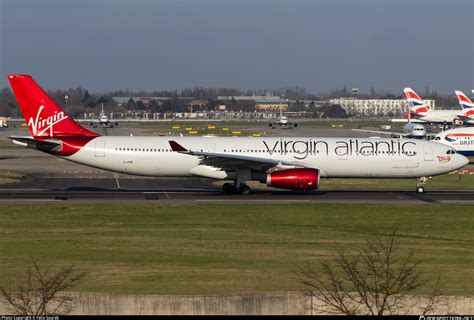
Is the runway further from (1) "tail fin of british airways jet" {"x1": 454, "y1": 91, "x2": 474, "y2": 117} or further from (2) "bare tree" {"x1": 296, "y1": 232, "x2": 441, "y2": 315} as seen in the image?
(1) "tail fin of british airways jet" {"x1": 454, "y1": 91, "x2": 474, "y2": 117}

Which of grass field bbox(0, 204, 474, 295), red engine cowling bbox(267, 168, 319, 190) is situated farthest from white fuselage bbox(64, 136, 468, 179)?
grass field bbox(0, 204, 474, 295)

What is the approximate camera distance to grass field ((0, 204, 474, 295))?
26.4 m

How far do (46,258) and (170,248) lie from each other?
492cm

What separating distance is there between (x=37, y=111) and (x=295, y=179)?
15900 millimetres

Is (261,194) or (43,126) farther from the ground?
(43,126)

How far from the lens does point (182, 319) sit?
19141 mm

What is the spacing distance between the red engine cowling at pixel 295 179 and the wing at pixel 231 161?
1431mm

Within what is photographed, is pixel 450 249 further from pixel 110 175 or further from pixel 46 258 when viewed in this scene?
pixel 110 175

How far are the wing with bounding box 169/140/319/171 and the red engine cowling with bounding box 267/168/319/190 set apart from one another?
1.43 m

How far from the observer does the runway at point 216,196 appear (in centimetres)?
4578

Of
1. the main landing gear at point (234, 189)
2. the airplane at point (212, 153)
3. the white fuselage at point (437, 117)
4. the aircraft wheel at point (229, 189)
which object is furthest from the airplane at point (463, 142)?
the white fuselage at point (437, 117)

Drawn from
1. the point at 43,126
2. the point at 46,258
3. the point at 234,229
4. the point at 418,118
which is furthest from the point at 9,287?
Result: the point at 418,118

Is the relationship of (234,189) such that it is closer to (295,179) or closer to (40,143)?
(295,179)

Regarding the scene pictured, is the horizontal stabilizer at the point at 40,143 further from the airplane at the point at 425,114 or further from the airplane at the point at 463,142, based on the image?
the airplane at the point at 425,114
